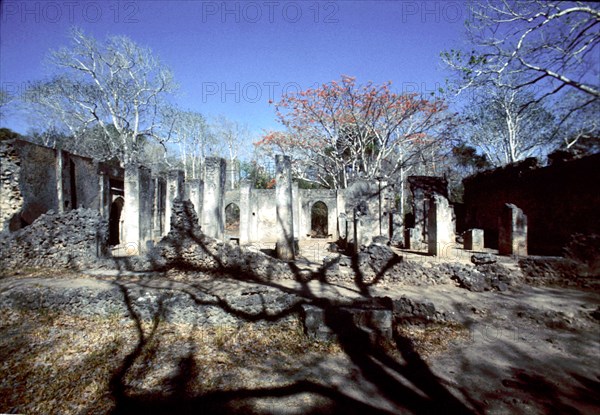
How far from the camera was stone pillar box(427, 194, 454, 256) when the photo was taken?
11.4 metres

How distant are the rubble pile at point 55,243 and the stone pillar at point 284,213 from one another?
5.31 meters

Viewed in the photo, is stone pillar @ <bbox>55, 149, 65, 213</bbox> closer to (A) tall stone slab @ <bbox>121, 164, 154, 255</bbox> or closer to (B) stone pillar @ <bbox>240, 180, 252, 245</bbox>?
(A) tall stone slab @ <bbox>121, 164, 154, 255</bbox>

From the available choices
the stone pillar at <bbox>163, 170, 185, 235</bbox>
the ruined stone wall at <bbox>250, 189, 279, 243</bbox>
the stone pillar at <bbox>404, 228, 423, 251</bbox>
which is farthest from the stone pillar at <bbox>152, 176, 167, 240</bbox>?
the stone pillar at <bbox>404, 228, 423, 251</bbox>

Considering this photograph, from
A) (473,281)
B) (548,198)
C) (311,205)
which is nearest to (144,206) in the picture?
(311,205)

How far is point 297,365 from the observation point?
13.0 feet

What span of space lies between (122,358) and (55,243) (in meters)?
Answer: 5.85

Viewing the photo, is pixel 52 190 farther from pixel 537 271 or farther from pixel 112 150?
pixel 537 271

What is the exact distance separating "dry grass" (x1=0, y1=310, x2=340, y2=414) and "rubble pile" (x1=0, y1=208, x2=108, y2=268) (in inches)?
105

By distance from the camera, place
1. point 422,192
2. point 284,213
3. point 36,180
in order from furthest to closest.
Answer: point 422,192
point 36,180
point 284,213

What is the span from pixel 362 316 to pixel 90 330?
4.55 metres

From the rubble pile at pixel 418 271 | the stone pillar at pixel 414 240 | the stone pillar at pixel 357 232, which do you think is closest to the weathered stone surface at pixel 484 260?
the rubble pile at pixel 418 271

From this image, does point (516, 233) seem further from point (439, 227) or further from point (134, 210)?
point (134, 210)

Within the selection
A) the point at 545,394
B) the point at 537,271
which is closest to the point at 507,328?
the point at 545,394

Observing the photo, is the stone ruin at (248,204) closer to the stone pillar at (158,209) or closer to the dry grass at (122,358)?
the stone pillar at (158,209)
